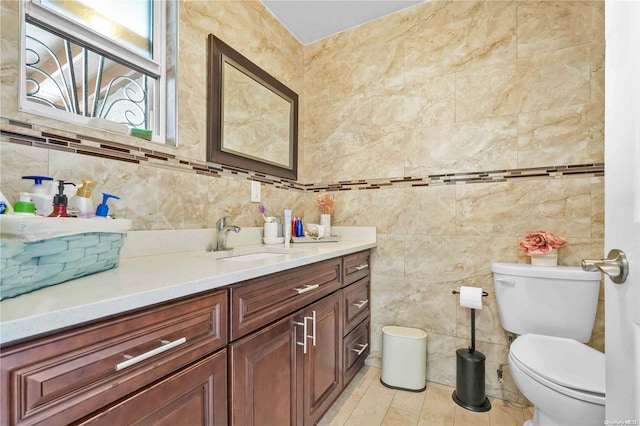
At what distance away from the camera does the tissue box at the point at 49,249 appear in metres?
0.55

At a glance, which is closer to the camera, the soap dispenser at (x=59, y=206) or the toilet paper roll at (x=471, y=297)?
the soap dispenser at (x=59, y=206)

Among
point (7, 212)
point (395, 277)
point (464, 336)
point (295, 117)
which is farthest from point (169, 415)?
point (295, 117)

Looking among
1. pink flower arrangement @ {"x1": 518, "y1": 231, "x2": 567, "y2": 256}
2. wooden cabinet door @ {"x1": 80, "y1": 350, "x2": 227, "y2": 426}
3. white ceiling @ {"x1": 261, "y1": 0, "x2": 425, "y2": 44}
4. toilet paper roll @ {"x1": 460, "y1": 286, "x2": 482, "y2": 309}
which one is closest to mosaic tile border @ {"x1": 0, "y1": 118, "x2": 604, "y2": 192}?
pink flower arrangement @ {"x1": 518, "y1": 231, "x2": 567, "y2": 256}

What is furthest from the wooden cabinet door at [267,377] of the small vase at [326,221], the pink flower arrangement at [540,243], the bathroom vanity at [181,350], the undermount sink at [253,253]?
the pink flower arrangement at [540,243]

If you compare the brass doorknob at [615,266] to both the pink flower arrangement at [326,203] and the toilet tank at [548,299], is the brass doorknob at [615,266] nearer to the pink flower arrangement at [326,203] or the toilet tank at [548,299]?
the toilet tank at [548,299]

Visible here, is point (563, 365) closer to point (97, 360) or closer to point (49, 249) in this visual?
point (97, 360)

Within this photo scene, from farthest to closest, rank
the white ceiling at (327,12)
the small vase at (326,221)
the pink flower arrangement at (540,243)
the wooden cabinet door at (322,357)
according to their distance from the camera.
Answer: the small vase at (326,221), the white ceiling at (327,12), the pink flower arrangement at (540,243), the wooden cabinet door at (322,357)

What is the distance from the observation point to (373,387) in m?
1.81

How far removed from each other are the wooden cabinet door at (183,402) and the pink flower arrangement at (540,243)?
5.24 feet

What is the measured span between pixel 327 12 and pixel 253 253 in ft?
5.72

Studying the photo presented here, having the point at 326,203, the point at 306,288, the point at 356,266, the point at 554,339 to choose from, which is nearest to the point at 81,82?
the point at 306,288

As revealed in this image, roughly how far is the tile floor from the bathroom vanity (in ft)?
0.78

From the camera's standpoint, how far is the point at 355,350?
1.81m

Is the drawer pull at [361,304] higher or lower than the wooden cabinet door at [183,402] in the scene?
lower
